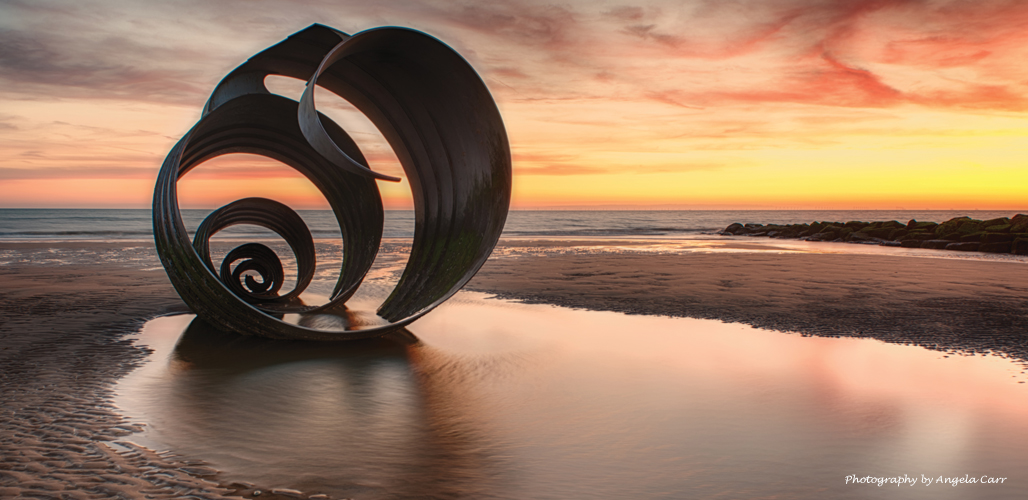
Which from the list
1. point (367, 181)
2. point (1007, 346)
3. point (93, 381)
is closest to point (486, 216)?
point (367, 181)

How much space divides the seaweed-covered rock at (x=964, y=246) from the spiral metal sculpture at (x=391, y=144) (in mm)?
22063

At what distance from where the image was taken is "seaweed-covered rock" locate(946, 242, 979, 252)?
21219 millimetres

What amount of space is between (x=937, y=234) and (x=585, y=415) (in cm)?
2720

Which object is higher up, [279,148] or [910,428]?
[279,148]

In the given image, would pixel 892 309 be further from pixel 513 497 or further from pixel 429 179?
pixel 513 497

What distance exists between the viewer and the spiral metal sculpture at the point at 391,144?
589 centimetres

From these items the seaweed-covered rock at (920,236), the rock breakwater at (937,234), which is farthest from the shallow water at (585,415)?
the seaweed-covered rock at (920,236)

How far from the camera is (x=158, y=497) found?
2.77m

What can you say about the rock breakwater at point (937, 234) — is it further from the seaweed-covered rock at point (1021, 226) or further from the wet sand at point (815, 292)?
the wet sand at point (815, 292)

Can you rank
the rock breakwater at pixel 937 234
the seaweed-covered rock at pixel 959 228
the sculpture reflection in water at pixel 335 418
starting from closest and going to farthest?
the sculpture reflection in water at pixel 335 418, the rock breakwater at pixel 937 234, the seaweed-covered rock at pixel 959 228

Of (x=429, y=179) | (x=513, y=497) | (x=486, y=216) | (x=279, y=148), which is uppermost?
(x=279, y=148)

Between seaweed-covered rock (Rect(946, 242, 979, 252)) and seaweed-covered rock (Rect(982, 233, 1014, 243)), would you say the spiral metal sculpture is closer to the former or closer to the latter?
seaweed-covered rock (Rect(946, 242, 979, 252))

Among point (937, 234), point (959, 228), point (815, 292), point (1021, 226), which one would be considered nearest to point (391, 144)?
point (815, 292)

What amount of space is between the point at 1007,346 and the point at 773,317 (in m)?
2.41
